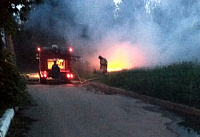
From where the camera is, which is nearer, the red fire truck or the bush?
the bush

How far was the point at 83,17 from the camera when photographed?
82.2 feet

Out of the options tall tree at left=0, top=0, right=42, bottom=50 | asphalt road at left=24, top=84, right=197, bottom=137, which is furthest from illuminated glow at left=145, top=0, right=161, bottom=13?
tall tree at left=0, top=0, right=42, bottom=50

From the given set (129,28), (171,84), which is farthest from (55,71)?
(171,84)

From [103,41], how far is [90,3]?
492 cm

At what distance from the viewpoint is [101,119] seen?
31.8 ft

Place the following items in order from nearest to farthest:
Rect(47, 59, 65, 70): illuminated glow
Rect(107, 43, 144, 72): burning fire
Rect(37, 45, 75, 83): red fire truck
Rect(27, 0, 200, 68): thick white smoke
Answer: Rect(27, 0, 200, 68): thick white smoke
Rect(37, 45, 75, 83): red fire truck
Rect(47, 59, 65, 70): illuminated glow
Rect(107, 43, 144, 72): burning fire

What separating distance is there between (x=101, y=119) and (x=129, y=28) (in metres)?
16.2

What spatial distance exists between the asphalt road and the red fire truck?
33.4 ft

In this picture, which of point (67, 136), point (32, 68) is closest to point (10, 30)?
point (67, 136)

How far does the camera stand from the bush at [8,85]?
25.0 ft

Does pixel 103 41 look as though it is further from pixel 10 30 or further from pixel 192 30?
pixel 10 30

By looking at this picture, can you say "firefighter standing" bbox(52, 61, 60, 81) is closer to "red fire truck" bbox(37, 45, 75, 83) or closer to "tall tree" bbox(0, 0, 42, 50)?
"red fire truck" bbox(37, 45, 75, 83)

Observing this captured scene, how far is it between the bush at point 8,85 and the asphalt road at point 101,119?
32.9 inches

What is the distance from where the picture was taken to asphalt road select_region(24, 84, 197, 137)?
819cm
